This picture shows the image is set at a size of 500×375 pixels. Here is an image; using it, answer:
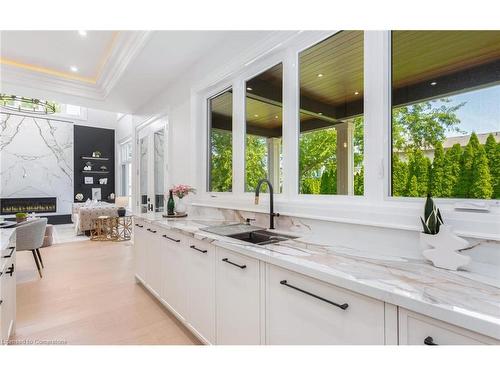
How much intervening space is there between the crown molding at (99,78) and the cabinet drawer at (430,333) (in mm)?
2947

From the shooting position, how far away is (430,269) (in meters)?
1.11

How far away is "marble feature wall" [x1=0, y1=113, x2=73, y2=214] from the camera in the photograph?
792cm

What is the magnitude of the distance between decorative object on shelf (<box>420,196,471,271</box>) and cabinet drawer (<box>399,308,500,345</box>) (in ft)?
1.35

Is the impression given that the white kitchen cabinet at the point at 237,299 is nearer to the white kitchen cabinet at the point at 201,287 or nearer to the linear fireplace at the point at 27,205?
the white kitchen cabinet at the point at 201,287

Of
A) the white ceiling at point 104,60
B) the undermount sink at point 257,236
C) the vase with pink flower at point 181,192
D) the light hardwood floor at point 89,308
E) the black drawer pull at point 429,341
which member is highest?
the white ceiling at point 104,60

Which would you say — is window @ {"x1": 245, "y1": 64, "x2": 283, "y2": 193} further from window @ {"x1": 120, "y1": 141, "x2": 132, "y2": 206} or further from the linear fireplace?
the linear fireplace

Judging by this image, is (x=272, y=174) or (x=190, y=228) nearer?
(x=190, y=228)

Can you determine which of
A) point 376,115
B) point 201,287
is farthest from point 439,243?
point 201,287

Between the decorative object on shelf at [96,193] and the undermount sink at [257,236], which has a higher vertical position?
the decorative object on shelf at [96,193]

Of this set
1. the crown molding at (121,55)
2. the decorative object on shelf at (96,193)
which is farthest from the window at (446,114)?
the decorative object on shelf at (96,193)

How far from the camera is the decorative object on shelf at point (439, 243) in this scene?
1089 millimetres
